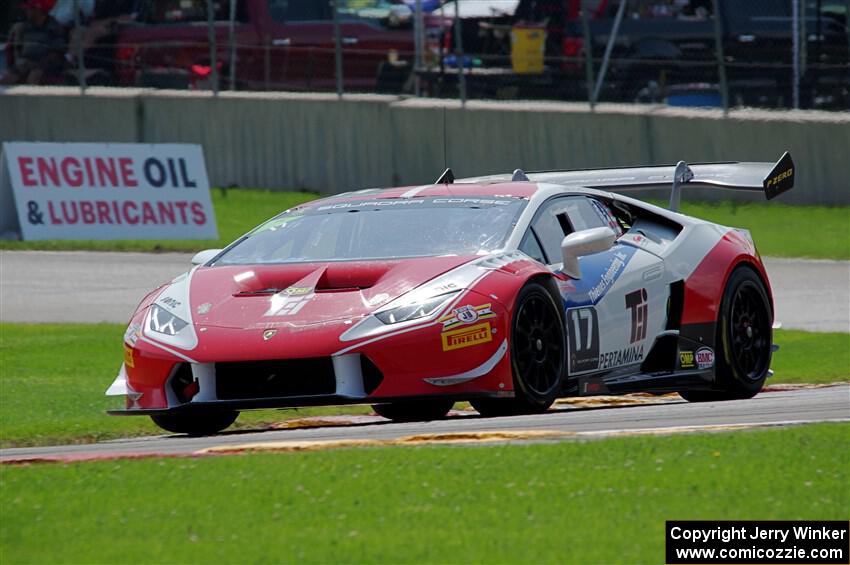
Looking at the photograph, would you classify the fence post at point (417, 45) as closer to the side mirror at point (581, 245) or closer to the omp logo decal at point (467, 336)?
the side mirror at point (581, 245)

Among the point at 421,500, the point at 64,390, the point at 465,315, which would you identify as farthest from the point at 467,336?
the point at 64,390

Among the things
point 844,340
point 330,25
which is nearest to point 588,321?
point 844,340

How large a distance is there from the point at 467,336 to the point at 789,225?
15069 mm

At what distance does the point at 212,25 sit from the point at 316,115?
1985 mm

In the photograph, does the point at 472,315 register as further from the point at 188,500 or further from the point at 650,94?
the point at 650,94

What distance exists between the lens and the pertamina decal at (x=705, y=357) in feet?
32.1

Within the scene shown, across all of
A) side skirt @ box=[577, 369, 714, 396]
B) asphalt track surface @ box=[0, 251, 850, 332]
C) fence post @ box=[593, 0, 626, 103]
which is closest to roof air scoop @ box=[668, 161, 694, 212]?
side skirt @ box=[577, 369, 714, 396]

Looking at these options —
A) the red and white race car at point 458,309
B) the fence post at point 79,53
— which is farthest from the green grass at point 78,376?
the fence post at point 79,53

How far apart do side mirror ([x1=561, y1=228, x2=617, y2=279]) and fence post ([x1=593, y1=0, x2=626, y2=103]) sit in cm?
1405

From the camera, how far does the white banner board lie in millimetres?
21312

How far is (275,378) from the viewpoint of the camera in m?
8.23

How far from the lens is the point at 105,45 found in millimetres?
26578

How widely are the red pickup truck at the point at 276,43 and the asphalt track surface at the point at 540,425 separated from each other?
15.9 meters

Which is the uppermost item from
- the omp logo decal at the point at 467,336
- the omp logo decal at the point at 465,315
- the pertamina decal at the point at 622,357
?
the omp logo decal at the point at 465,315
